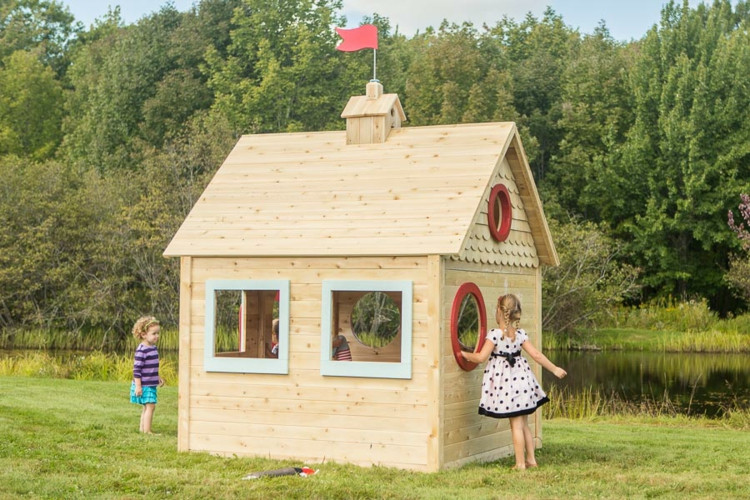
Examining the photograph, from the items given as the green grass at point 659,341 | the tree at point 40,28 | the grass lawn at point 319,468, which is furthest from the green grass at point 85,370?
the tree at point 40,28

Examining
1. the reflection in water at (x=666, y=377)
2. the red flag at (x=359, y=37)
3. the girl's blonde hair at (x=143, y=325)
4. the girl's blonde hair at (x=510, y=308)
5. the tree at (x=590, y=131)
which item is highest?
the tree at (x=590, y=131)

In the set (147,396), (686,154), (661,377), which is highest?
(686,154)

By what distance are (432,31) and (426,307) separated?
61.4 metres

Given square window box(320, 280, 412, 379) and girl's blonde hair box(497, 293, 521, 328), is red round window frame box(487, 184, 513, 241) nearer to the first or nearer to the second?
girl's blonde hair box(497, 293, 521, 328)

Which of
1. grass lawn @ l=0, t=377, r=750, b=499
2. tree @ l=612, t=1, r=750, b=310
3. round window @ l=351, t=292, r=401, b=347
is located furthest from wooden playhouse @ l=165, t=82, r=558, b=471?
tree @ l=612, t=1, r=750, b=310

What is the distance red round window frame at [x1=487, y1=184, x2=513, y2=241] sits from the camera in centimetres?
1055

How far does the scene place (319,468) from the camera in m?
9.40

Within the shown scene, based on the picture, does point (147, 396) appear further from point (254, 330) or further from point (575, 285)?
point (575, 285)

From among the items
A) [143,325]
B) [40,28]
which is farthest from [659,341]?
[40,28]

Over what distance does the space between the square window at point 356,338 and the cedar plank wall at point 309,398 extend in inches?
2.9

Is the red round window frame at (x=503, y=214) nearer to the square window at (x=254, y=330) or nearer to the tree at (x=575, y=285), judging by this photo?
the square window at (x=254, y=330)

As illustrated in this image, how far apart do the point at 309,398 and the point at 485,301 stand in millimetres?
2051

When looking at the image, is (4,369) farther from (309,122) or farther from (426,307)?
(309,122)

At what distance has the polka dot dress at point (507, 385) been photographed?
9.71 meters
